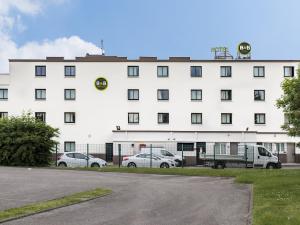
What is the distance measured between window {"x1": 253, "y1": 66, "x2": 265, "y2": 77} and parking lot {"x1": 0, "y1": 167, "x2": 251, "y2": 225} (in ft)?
133

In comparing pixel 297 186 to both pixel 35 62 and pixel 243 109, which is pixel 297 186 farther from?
pixel 35 62

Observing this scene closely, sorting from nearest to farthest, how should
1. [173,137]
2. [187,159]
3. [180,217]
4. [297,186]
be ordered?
[180,217]
[297,186]
[187,159]
[173,137]

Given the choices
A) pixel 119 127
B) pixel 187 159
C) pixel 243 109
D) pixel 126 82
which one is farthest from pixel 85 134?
pixel 243 109

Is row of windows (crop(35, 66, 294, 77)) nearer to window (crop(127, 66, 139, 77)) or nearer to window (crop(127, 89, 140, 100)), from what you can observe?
window (crop(127, 66, 139, 77))

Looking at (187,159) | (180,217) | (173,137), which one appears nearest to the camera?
(180,217)

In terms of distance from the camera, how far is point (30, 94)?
197 ft

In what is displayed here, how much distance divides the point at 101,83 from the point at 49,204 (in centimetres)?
4636

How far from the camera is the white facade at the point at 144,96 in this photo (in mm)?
59719

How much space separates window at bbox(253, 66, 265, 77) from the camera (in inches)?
2405

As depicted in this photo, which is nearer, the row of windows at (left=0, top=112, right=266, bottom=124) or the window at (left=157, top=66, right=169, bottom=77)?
the row of windows at (left=0, top=112, right=266, bottom=124)

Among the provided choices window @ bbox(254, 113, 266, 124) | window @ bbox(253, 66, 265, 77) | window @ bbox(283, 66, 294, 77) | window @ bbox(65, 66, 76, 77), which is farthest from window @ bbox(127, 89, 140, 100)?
window @ bbox(283, 66, 294, 77)

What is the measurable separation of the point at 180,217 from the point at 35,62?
5085cm

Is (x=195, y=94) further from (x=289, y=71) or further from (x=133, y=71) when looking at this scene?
(x=289, y=71)

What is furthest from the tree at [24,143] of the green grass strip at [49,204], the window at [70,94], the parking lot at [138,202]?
the window at [70,94]
